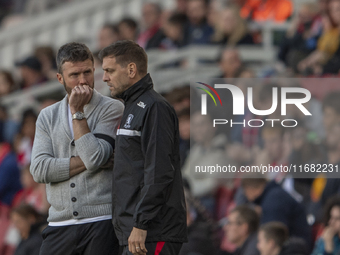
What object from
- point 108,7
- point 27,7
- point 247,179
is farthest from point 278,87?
point 27,7

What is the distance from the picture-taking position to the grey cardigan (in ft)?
11.5

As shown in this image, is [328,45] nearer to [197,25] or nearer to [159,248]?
[197,25]

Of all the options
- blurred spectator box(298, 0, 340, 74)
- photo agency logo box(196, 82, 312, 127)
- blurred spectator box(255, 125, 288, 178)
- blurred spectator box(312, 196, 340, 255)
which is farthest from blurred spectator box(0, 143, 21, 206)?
blurred spectator box(312, 196, 340, 255)

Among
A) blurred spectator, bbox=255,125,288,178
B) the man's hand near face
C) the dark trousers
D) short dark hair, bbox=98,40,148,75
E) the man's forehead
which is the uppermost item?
short dark hair, bbox=98,40,148,75

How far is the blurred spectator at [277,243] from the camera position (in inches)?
235

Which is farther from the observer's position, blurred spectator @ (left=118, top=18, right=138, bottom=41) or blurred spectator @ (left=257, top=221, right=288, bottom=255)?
blurred spectator @ (left=118, top=18, right=138, bottom=41)

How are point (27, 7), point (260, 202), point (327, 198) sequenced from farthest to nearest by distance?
point (27, 7), point (260, 202), point (327, 198)

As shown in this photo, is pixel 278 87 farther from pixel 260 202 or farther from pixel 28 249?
pixel 28 249

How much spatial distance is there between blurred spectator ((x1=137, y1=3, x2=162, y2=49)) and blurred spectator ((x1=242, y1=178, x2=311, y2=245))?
3963 millimetres

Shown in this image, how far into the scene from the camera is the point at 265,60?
932 cm

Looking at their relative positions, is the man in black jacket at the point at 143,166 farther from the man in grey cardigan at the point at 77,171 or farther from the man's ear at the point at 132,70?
the man in grey cardigan at the point at 77,171

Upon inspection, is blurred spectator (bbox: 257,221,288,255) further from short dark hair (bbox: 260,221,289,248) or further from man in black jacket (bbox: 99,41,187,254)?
man in black jacket (bbox: 99,41,187,254)

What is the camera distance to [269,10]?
9.65 meters

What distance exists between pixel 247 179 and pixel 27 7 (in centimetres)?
914
